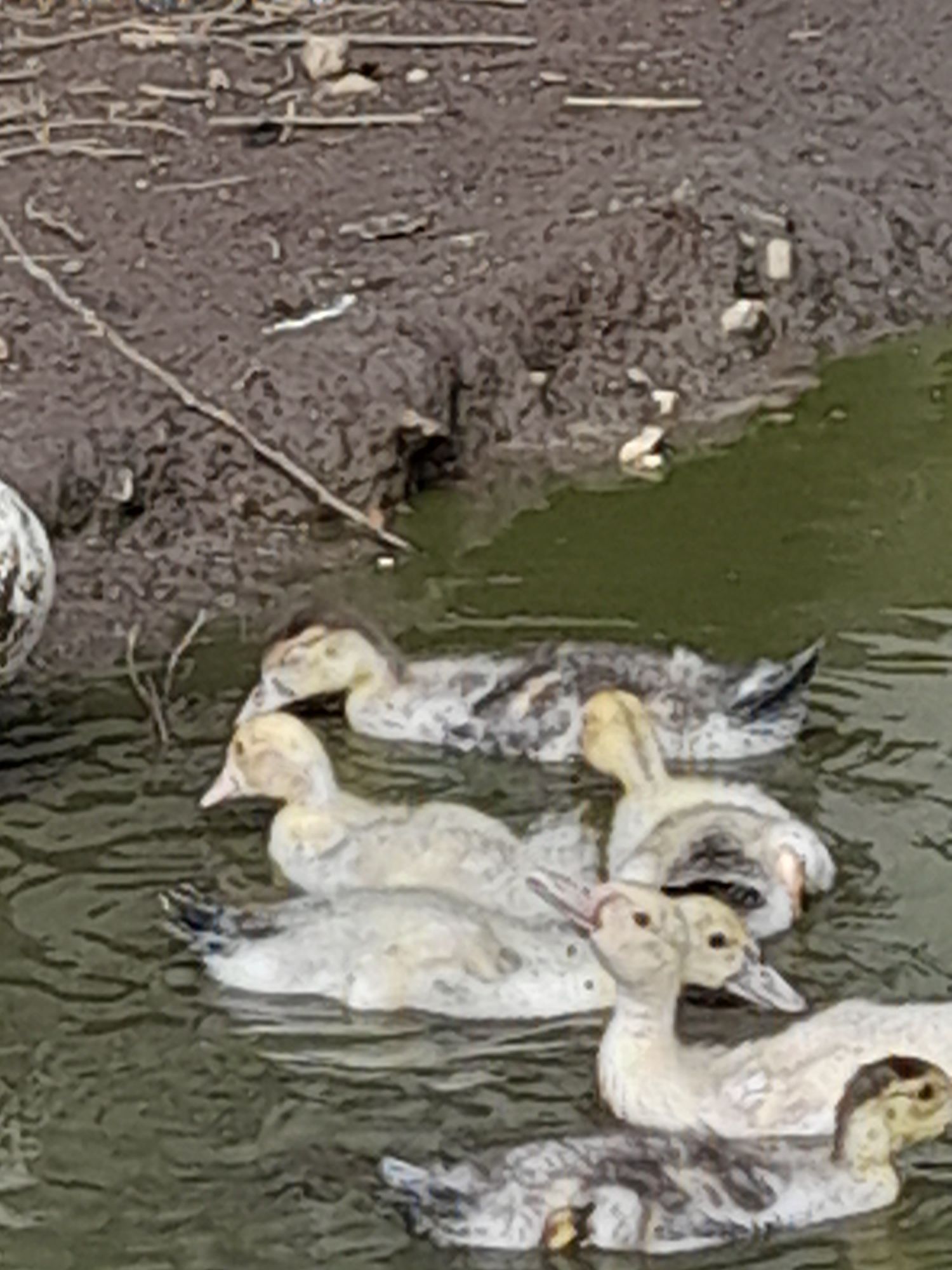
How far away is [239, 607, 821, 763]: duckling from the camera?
720 cm

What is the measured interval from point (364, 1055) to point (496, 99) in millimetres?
5117

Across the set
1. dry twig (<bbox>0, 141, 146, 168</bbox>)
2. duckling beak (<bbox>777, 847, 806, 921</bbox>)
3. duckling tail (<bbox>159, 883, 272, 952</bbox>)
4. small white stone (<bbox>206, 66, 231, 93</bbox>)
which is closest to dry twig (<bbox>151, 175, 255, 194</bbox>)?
dry twig (<bbox>0, 141, 146, 168</bbox>)

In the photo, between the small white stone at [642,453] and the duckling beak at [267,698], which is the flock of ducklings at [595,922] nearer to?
the duckling beak at [267,698]

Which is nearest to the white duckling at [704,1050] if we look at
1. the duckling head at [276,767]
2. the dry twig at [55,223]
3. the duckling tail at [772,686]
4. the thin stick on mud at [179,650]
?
the duckling head at [276,767]

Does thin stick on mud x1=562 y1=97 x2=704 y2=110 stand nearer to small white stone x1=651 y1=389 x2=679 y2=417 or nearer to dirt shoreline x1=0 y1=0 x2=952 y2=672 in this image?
dirt shoreline x1=0 y1=0 x2=952 y2=672

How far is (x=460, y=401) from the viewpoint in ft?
29.6

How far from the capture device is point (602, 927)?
19.1 feet

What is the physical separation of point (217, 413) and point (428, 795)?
5.67 ft

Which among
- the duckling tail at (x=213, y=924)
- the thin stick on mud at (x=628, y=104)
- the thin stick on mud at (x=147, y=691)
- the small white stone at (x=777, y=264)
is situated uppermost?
the thin stick on mud at (x=628, y=104)

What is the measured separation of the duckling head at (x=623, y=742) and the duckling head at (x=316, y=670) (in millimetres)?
582

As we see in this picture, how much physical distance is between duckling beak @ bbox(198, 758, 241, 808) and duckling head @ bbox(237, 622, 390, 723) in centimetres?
46

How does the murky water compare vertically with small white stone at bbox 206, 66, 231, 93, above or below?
below

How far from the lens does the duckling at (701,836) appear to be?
6.43 meters

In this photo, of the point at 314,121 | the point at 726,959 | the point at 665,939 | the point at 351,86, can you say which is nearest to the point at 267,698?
the point at 726,959
